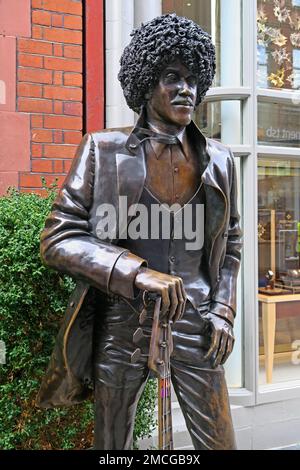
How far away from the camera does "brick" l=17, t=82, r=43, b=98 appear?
394 cm

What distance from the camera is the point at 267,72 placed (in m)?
4.99

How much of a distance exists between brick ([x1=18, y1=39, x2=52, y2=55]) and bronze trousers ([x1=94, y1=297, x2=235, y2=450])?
247 cm

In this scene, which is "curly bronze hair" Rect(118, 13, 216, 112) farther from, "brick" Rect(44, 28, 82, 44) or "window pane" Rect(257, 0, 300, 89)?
"window pane" Rect(257, 0, 300, 89)

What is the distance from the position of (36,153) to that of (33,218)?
1279 mm

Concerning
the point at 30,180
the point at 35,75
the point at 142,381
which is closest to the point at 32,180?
the point at 30,180

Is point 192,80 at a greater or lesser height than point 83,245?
greater

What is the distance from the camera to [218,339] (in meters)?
2.14

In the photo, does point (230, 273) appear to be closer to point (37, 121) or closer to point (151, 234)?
point (151, 234)

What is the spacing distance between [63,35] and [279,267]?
2706mm

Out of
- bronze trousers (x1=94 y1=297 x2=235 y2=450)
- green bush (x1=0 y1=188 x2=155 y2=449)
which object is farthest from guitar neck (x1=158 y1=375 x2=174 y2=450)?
green bush (x1=0 y1=188 x2=155 y2=449)

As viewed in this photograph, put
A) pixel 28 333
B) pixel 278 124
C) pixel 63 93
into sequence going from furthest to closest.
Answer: pixel 278 124 < pixel 63 93 < pixel 28 333

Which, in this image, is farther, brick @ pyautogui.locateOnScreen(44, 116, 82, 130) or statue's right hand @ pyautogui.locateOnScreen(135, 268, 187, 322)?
brick @ pyautogui.locateOnScreen(44, 116, 82, 130)

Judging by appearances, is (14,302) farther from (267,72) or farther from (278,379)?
(267,72)

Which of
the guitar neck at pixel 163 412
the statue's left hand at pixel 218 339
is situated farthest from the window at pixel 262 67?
the guitar neck at pixel 163 412
